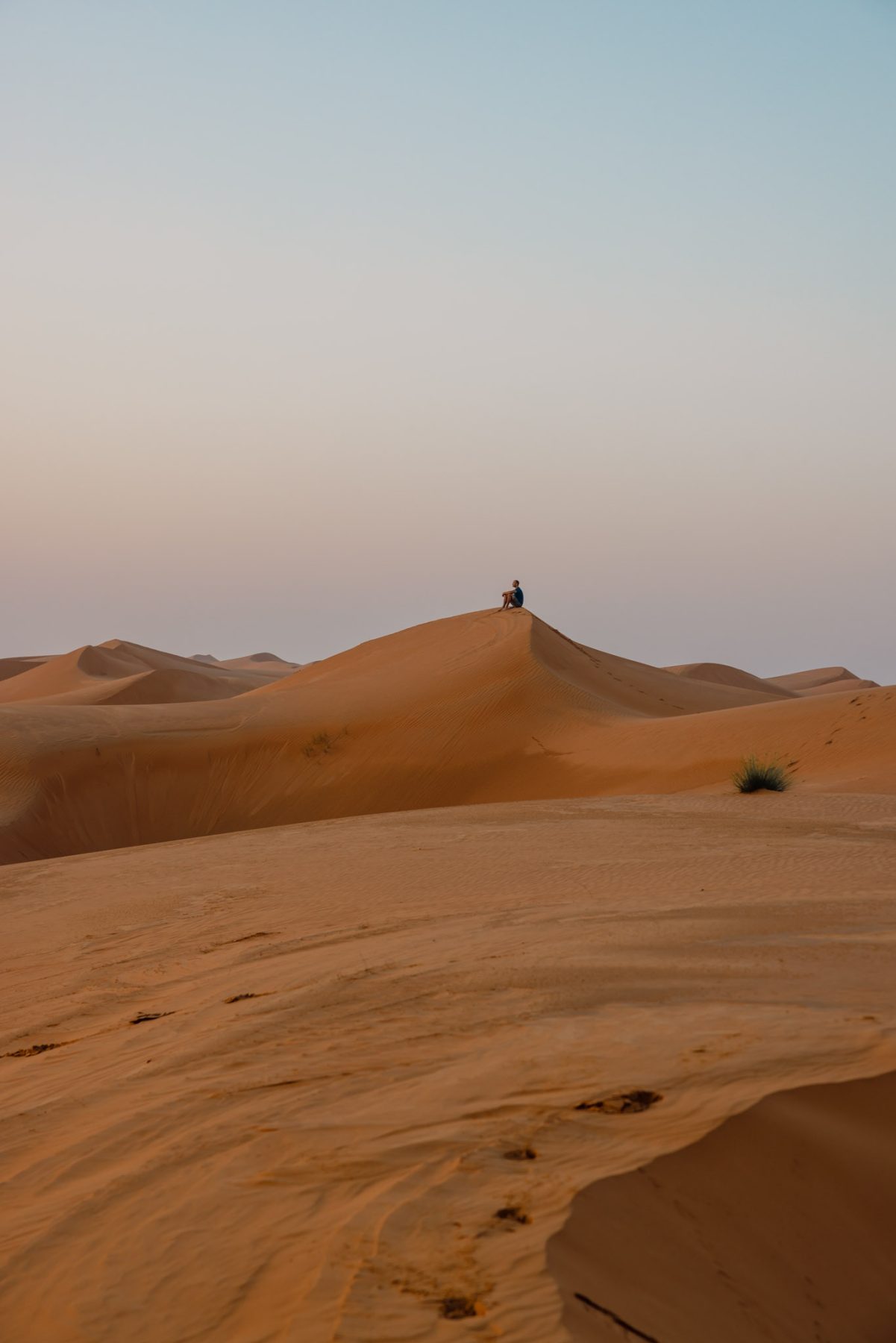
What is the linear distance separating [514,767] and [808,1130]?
19.7 meters

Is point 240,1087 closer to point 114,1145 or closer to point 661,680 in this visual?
point 114,1145

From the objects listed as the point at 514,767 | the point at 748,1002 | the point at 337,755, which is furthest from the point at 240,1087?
the point at 337,755

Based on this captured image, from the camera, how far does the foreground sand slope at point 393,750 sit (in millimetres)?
20766

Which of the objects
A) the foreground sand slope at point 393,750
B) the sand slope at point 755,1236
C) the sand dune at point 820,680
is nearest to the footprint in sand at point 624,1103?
the sand slope at point 755,1236

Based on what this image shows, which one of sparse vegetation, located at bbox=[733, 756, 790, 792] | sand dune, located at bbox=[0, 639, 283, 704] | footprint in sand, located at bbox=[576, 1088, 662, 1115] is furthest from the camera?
sand dune, located at bbox=[0, 639, 283, 704]

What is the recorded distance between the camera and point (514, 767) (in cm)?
2355

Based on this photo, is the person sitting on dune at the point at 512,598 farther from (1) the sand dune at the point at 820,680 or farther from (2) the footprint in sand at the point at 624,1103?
(1) the sand dune at the point at 820,680

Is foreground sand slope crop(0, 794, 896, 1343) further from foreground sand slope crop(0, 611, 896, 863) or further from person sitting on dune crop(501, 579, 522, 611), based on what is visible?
person sitting on dune crop(501, 579, 522, 611)

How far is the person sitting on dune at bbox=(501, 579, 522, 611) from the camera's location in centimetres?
3320

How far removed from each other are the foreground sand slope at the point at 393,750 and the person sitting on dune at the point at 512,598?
2.72 metres

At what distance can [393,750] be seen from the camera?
25.1 metres

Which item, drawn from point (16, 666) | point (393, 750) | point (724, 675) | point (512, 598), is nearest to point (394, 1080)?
point (393, 750)

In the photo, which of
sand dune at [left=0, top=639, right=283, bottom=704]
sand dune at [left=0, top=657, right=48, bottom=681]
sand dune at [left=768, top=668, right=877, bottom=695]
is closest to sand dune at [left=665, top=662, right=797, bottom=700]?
sand dune at [left=768, top=668, right=877, bottom=695]

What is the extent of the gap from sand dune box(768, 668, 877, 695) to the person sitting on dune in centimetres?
4528
